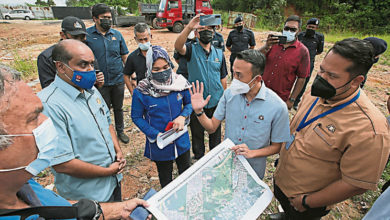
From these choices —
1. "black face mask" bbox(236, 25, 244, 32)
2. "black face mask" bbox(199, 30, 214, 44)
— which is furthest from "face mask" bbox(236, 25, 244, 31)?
"black face mask" bbox(199, 30, 214, 44)

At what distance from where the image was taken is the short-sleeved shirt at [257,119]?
5.86ft

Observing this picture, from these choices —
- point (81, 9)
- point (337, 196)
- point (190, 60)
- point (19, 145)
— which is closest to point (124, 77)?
point (190, 60)

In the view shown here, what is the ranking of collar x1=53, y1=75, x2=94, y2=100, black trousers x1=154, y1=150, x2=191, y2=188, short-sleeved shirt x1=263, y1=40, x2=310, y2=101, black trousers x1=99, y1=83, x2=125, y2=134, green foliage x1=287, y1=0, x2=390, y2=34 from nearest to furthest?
collar x1=53, y1=75, x2=94, y2=100 < black trousers x1=154, y1=150, x2=191, y2=188 < short-sleeved shirt x1=263, y1=40, x2=310, y2=101 < black trousers x1=99, y1=83, x2=125, y2=134 < green foliage x1=287, y1=0, x2=390, y2=34

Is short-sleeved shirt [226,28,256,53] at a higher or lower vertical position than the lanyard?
higher

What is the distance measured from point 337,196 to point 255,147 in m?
0.72

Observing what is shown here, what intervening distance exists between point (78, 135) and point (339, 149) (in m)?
1.93

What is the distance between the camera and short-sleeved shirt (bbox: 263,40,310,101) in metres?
3.19

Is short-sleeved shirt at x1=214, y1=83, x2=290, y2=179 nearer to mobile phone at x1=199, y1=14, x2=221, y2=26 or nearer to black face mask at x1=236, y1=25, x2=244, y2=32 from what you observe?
mobile phone at x1=199, y1=14, x2=221, y2=26

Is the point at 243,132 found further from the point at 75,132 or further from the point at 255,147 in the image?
the point at 75,132

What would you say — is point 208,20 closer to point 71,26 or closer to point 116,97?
point 71,26

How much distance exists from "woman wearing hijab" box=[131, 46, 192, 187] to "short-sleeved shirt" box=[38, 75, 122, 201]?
0.43 metres

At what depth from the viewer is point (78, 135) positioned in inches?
59.2

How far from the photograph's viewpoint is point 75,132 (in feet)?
4.90

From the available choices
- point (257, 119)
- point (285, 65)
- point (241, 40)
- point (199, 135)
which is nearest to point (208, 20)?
point (285, 65)
